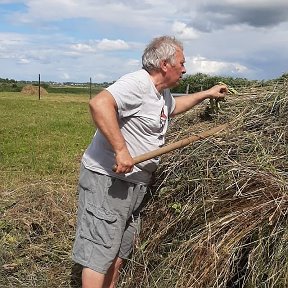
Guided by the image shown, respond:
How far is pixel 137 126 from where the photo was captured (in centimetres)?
324

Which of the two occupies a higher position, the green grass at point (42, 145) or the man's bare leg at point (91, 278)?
the man's bare leg at point (91, 278)

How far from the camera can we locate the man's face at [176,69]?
3.24 m

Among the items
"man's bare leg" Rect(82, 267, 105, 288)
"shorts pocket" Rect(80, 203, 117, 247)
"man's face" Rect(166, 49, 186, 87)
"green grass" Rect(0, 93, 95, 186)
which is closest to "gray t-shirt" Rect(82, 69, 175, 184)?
"man's face" Rect(166, 49, 186, 87)

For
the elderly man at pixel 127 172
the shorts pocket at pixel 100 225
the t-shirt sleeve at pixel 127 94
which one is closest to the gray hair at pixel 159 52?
the elderly man at pixel 127 172

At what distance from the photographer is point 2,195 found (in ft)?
17.2

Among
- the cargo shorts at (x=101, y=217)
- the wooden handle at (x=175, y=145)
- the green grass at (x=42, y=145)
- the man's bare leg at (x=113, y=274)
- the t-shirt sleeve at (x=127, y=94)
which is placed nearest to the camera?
the t-shirt sleeve at (x=127, y=94)

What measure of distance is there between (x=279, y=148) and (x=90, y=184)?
122 centimetres

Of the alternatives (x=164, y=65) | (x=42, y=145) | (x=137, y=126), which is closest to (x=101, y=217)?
(x=137, y=126)

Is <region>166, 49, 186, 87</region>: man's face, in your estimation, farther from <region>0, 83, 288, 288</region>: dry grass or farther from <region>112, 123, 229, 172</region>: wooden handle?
<region>0, 83, 288, 288</region>: dry grass

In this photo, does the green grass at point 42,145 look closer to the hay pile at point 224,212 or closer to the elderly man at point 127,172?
the hay pile at point 224,212

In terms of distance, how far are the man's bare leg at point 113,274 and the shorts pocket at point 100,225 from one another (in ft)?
1.28

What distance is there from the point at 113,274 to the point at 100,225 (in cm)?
56

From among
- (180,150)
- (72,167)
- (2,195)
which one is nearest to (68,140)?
(72,167)

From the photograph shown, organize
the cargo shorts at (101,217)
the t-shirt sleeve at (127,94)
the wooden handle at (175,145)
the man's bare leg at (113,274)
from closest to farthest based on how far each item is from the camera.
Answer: the t-shirt sleeve at (127,94)
the wooden handle at (175,145)
the cargo shorts at (101,217)
the man's bare leg at (113,274)
